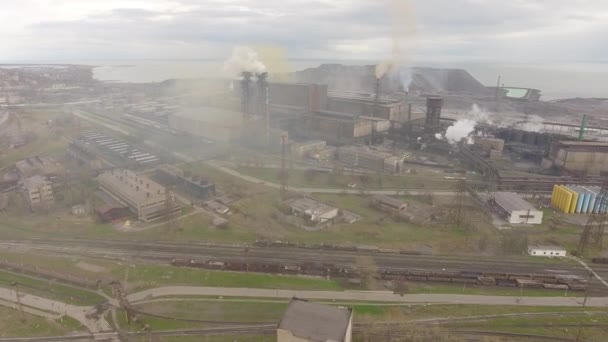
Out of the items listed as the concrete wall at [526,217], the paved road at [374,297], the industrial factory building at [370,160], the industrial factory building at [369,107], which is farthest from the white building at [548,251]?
the industrial factory building at [369,107]

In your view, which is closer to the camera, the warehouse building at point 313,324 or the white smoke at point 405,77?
the warehouse building at point 313,324

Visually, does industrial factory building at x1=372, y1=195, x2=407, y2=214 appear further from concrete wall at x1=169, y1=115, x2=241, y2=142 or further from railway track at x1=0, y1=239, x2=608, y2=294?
concrete wall at x1=169, y1=115, x2=241, y2=142

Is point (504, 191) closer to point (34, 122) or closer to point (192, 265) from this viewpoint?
point (192, 265)

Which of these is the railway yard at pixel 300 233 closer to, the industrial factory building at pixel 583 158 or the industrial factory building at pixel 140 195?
the industrial factory building at pixel 140 195

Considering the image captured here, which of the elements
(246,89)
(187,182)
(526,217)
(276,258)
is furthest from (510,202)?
(246,89)

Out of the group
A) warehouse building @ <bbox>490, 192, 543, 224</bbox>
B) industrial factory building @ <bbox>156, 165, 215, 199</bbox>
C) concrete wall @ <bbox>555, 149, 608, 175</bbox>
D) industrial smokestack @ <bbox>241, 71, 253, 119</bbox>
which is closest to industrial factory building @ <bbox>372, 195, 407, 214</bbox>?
warehouse building @ <bbox>490, 192, 543, 224</bbox>

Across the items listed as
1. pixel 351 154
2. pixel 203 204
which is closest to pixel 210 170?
pixel 203 204
